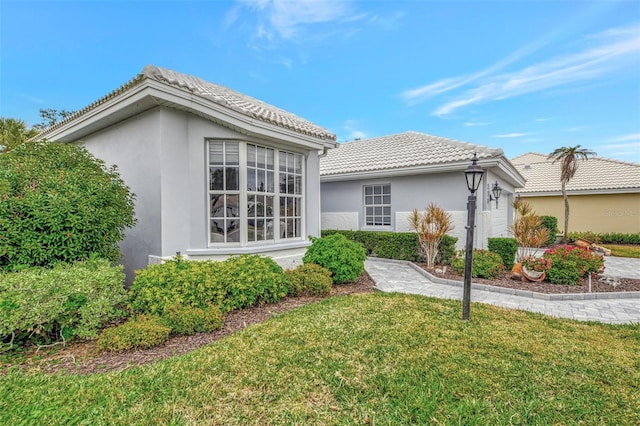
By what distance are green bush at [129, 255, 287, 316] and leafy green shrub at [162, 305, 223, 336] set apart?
215mm

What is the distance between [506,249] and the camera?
378 inches

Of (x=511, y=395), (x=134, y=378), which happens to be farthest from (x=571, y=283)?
(x=134, y=378)

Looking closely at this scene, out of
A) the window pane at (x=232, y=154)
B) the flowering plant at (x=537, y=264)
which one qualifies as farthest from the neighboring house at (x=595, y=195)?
the window pane at (x=232, y=154)

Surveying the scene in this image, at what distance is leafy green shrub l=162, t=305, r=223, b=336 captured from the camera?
4586mm

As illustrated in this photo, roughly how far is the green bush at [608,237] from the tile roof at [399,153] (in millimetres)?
11854

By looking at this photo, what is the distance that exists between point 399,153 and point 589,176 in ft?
54.7

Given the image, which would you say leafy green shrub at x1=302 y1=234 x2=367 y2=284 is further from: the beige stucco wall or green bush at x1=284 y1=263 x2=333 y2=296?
the beige stucco wall

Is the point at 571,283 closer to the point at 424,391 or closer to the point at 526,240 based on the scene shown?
the point at 526,240

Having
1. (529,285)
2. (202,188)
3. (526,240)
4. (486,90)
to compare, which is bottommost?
(529,285)

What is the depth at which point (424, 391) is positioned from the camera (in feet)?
10.3

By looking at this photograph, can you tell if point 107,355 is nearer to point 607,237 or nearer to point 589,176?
point 607,237

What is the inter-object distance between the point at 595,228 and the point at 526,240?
49.6 ft

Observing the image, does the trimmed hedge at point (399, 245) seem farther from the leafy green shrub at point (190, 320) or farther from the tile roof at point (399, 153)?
the leafy green shrub at point (190, 320)

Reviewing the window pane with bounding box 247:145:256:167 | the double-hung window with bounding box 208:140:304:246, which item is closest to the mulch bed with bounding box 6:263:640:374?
the double-hung window with bounding box 208:140:304:246
